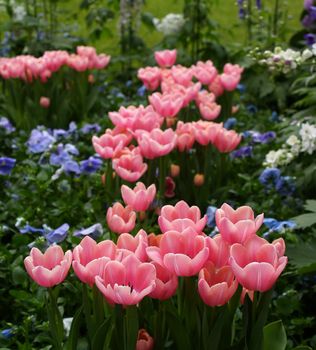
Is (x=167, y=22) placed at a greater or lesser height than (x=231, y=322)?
lesser

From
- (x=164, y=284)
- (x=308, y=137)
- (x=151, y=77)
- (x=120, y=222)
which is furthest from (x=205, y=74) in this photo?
(x=164, y=284)

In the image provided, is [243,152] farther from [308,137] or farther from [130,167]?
[130,167]

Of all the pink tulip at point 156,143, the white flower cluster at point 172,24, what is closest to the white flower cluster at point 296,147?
the pink tulip at point 156,143

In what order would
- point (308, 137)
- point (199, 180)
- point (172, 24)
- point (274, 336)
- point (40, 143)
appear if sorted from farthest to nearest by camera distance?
1. point (172, 24)
2. point (40, 143)
3. point (199, 180)
4. point (308, 137)
5. point (274, 336)

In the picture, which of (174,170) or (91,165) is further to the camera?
(91,165)

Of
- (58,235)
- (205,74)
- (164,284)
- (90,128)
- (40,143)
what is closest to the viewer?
(164,284)

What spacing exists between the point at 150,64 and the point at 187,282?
391cm

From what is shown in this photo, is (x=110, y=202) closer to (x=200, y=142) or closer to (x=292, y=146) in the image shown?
(x=200, y=142)

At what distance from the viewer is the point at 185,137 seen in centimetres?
273

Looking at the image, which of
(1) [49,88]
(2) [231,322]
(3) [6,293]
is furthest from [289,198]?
(1) [49,88]

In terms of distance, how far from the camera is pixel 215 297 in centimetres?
137

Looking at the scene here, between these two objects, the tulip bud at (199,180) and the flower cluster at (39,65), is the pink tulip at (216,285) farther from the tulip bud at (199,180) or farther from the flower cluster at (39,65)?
the flower cluster at (39,65)

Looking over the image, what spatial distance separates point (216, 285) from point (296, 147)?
1494 mm

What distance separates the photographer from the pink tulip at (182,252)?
135 cm
